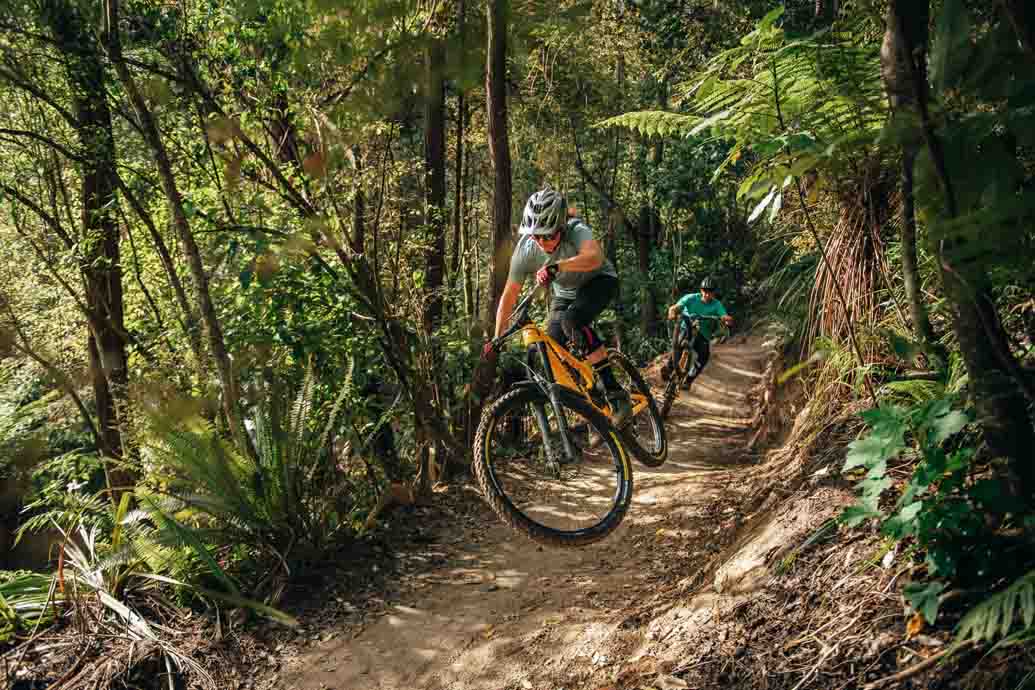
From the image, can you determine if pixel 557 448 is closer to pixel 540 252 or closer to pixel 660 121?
pixel 540 252

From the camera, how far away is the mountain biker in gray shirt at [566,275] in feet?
16.1

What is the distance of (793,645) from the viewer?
114 inches

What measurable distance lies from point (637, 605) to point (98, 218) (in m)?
6.14

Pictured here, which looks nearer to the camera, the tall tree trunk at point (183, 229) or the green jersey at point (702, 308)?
the tall tree trunk at point (183, 229)

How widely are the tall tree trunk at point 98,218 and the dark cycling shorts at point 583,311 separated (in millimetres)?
3204

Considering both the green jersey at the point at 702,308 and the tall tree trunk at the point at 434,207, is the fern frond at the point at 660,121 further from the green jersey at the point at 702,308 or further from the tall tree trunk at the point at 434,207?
the green jersey at the point at 702,308

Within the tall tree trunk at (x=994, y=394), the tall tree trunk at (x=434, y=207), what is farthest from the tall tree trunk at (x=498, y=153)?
the tall tree trunk at (x=994, y=394)

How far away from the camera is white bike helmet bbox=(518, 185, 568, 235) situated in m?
4.89

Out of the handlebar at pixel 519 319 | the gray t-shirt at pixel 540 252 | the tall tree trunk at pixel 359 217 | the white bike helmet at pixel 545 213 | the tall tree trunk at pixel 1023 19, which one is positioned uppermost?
the tall tree trunk at pixel 359 217

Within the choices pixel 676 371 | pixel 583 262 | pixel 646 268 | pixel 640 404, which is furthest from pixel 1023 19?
pixel 646 268

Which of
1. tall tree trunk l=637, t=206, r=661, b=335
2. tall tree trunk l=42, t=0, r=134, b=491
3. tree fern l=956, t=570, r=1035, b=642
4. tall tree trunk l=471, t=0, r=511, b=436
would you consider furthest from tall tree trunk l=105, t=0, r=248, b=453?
tall tree trunk l=637, t=206, r=661, b=335

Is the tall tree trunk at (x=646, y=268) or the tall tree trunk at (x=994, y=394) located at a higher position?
the tall tree trunk at (x=646, y=268)

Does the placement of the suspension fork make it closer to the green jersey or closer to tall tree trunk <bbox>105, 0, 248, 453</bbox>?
tall tree trunk <bbox>105, 0, 248, 453</bbox>

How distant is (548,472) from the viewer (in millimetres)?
6227
